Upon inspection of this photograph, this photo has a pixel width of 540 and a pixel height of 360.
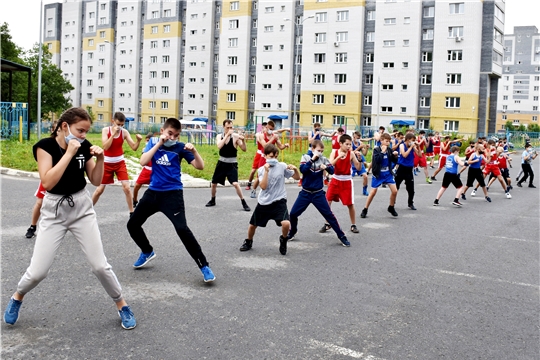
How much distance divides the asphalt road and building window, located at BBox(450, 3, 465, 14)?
5896cm

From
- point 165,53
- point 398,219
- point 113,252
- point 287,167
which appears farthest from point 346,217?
point 165,53

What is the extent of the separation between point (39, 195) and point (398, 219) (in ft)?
22.8

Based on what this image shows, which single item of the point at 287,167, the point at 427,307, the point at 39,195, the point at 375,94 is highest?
the point at 375,94

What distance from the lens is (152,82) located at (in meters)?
89.6

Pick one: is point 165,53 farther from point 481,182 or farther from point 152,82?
point 481,182

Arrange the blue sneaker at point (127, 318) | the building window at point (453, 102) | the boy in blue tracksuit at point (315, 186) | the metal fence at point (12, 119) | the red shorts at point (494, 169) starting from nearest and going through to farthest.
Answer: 1. the blue sneaker at point (127, 318)
2. the boy in blue tracksuit at point (315, 186)
3. the red shorts at point (494, 169)
4. the metal fence at point (12, 119)
5. the building window at point (453, 102)

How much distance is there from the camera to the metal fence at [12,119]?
89.0ft

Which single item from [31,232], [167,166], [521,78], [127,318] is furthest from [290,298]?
[521,78]

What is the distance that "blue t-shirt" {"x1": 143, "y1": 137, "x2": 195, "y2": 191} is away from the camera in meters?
6.34

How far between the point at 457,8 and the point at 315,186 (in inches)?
2421

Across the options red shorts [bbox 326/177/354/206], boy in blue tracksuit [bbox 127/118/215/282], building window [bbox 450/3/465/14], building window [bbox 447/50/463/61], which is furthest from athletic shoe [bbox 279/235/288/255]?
building window [bbox 450/3/465/14]

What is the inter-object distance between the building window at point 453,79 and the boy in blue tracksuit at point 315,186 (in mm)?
59788

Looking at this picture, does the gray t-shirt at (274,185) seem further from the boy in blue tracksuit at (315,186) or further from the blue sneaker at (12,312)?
the blue sneaker at (12,312)

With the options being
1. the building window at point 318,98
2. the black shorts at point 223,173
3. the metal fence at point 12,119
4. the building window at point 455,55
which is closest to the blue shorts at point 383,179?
the black shorts at point 223,173
